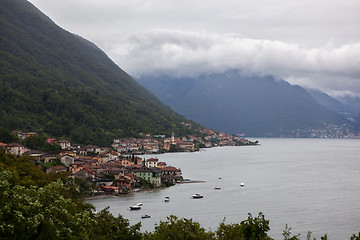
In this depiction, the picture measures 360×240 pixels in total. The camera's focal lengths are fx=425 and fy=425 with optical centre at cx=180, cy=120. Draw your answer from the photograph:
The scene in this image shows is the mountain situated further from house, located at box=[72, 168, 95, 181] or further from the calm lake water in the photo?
the calm lake water

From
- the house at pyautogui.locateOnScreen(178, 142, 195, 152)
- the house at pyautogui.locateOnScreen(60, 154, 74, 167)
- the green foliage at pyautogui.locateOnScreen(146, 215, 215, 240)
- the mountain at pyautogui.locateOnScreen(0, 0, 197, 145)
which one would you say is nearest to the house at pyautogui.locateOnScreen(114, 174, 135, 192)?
the house at pyautogui.locateOnScreen(60, 154, 74, 167)

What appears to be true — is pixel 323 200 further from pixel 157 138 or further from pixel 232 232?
pixel 157 138

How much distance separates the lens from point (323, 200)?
2064 inches

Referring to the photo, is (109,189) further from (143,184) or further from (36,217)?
(36,217)

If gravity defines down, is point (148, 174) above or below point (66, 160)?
below

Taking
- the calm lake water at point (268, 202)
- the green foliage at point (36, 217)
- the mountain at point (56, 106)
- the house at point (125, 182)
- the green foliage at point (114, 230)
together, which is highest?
the mountain at point (56, 106)

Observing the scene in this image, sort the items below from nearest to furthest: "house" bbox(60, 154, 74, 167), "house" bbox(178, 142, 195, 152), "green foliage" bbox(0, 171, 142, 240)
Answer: "green foliage" bbox(0, 171, 142, 240)
"house" bbox(60, 154, 74, 167)
"house" bbox(178, 142, 195, 152)

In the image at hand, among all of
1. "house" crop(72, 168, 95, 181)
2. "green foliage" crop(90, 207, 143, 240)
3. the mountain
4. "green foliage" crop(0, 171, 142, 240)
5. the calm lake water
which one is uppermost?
the mountain

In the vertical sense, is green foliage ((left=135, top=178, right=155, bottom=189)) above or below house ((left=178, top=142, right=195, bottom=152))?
below

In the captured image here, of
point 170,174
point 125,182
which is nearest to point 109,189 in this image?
point 125,182

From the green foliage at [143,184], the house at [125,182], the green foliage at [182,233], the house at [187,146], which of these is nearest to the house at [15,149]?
the house at [125,182]

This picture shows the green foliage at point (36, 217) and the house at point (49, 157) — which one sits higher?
the green foliage at point (36, 217)

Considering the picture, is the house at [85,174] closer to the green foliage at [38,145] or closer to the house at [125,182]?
Answer: the house at [125,182]

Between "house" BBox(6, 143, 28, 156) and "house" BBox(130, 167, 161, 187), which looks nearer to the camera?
"house" BBox(130, 167, 161, 187)
